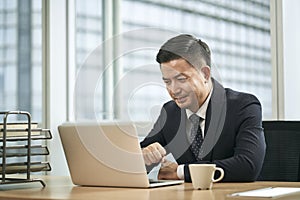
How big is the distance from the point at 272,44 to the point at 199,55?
1330 mm

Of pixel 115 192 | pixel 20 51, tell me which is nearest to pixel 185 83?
pixel 115 192

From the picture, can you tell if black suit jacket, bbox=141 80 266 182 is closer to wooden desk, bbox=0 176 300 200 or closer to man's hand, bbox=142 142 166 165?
man's hand, bbox=142 142 166 165

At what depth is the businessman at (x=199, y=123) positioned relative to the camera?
2027 millimetres

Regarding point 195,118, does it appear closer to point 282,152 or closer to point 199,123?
point 199,123

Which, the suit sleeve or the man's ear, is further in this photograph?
the man's ear

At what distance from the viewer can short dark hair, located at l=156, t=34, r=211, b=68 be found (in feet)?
6.42

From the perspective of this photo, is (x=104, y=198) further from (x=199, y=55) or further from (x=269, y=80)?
(x=269, y=80)

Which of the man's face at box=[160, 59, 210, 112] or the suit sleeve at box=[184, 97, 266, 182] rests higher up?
the man's face at box=[160, 59, 210, 112]

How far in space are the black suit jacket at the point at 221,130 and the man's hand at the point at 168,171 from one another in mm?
110

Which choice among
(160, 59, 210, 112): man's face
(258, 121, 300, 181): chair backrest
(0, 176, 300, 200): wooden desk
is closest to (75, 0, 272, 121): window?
(160, 59, 210, 112): man's face

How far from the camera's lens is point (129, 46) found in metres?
1.88

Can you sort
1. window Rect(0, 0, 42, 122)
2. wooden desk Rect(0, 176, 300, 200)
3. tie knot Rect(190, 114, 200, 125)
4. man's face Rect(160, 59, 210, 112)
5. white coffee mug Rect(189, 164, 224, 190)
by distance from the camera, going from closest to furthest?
wooden desk Rect(0, 176, 300, 200)
white coffee mug Rect(189, 164, 224, 190)
man's face Rect(160, 59, 210, 112)
tie knot Rect(190, 114, 200, 125)
window Rect(0, 0, 42, 122)

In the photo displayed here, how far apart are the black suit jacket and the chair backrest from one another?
0.16m

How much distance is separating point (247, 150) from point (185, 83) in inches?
14.6
